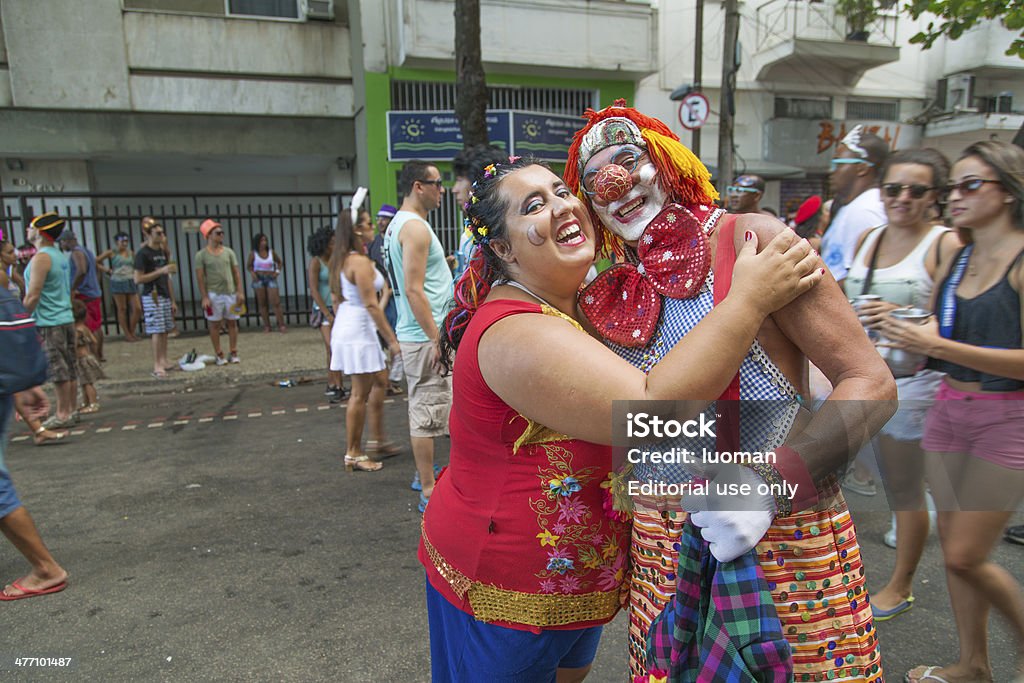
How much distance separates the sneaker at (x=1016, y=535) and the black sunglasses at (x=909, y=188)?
2.02 metres

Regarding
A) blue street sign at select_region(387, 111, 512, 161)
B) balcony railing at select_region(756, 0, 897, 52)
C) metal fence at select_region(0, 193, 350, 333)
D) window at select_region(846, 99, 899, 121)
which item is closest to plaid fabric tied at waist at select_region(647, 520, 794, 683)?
metal fence at select_region(0, 193, 350, 333)

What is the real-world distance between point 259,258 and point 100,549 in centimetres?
878

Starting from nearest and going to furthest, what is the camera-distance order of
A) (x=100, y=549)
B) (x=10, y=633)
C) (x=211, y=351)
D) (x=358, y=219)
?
(x=10, y=633)
(x=100, y=549)
(x=358, y=219)
(x=211, y=351)

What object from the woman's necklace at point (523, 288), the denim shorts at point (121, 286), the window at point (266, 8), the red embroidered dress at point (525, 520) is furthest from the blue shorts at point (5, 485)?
the window at point (266, 8)

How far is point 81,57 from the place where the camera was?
11930 millimetres

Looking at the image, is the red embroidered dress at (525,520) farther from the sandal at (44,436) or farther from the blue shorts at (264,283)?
the blue shorts at (264,283)

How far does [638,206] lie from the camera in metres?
1.61

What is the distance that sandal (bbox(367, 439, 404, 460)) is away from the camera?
17.4 ft

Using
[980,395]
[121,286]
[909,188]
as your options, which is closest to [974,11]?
[909,188]

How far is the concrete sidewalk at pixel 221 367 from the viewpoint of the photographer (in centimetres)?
815

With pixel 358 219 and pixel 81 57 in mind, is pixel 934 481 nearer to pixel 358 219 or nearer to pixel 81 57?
pixel 358 219

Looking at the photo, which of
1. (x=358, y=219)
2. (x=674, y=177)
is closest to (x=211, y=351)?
(x=358, y=219)

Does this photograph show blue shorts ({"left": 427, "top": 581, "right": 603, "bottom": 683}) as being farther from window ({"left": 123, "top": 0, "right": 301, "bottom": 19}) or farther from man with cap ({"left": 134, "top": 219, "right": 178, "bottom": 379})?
window ({"left": 123, "top": 0, "right": 301, "bottom": 19})

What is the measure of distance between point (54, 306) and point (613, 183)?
21.2 feet
